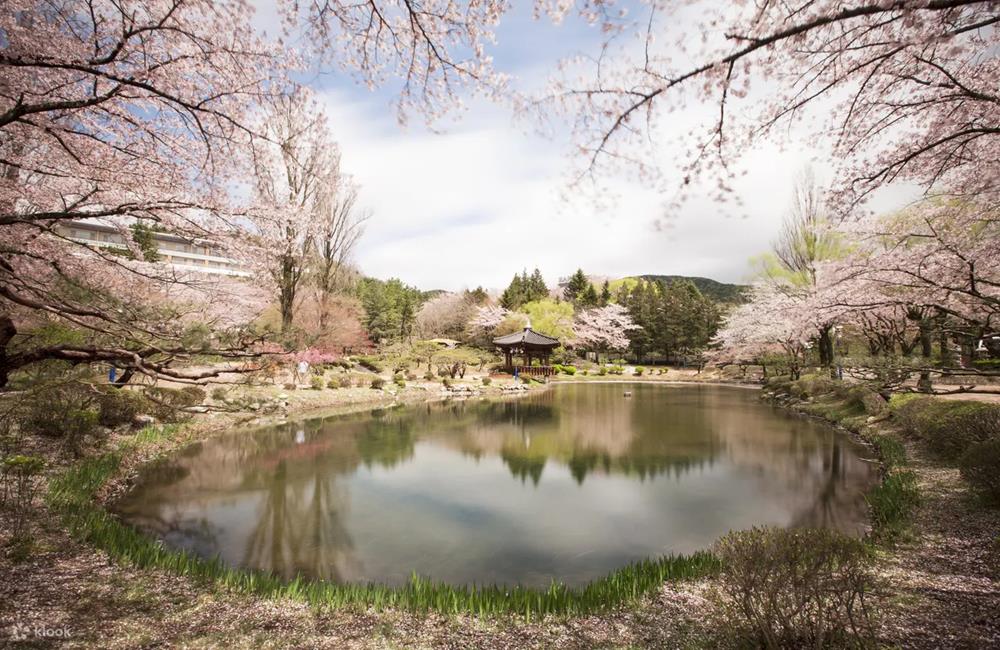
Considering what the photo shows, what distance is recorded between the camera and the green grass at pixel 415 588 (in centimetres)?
310

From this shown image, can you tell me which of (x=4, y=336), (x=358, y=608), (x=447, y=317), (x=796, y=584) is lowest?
(x=358, y=608)

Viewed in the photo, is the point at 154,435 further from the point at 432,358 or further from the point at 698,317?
the point at 698,317

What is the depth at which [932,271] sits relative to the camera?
5.36 m

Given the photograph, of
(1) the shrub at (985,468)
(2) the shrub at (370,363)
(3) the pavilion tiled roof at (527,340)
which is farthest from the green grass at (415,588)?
(3) the pavilion tiled roof at (527,340)

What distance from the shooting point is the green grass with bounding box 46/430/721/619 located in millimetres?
3098

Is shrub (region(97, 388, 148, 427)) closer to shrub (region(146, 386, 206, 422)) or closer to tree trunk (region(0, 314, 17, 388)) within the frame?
shrub (region(146, 386, 206, 422))

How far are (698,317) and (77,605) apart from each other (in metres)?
35.4

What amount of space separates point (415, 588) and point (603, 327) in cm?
3025

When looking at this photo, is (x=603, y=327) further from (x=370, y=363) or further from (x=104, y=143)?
(x=104, y=143)

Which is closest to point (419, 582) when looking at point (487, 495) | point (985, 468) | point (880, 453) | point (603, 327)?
point (487, 495)

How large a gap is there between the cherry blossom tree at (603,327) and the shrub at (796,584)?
2959 cm

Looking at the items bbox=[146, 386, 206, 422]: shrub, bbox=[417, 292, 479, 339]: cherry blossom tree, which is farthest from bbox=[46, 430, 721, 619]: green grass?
bbox=[417, 292, 479, 339]: cherry blossom tree

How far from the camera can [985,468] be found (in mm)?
4188

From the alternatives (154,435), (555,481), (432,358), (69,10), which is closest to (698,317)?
(432,358)
